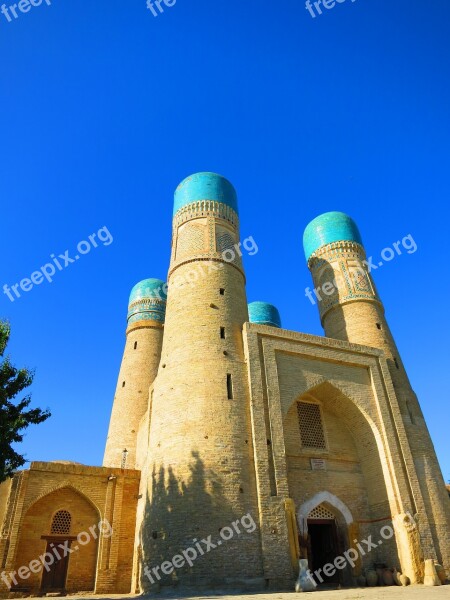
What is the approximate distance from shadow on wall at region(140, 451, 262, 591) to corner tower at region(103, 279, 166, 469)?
8308mm

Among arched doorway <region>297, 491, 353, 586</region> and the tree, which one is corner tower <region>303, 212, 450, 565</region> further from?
the tree

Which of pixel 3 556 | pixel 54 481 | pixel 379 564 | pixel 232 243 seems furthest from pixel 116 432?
pixel 379 564

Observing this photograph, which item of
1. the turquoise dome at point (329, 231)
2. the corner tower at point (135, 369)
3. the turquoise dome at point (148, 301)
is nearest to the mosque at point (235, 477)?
the corner tower at point (135, 369)

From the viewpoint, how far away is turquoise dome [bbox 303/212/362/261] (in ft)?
76.0

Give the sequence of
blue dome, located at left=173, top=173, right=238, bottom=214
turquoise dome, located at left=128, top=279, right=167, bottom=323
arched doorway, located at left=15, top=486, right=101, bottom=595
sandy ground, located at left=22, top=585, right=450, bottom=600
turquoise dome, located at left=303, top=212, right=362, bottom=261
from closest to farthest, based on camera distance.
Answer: sandy ground, located at left=22, top=585, right=450, bottom=600 → arched doorway, located at left=15, top=486, right=101, bottom=595 → blue dome, located at left=173, top=173, right=238, bottom=214 → turquoise dome, located at left=303, top=212, right=362, bottom=261 → turquoise dome, located at left=128, top=279, right=167, bottom=323

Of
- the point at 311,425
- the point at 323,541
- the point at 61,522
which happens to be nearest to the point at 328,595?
the point at 323,541

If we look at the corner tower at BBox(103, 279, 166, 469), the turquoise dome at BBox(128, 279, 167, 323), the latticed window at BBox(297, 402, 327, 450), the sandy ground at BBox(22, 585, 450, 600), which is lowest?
the sandy ground at BBox(22, 585, 450, 600)

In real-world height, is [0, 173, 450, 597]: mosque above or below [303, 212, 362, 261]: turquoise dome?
below

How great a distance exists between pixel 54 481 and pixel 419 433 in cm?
1332

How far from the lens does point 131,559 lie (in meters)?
14.8

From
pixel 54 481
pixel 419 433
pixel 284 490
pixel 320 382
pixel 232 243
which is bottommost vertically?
pixel 284 490

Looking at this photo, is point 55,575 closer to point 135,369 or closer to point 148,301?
point 135,369

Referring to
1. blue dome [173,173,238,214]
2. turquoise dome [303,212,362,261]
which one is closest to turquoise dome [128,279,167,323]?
blue dome [173,173,238,214]

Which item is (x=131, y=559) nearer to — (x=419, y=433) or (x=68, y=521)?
(x=68, y=521)
